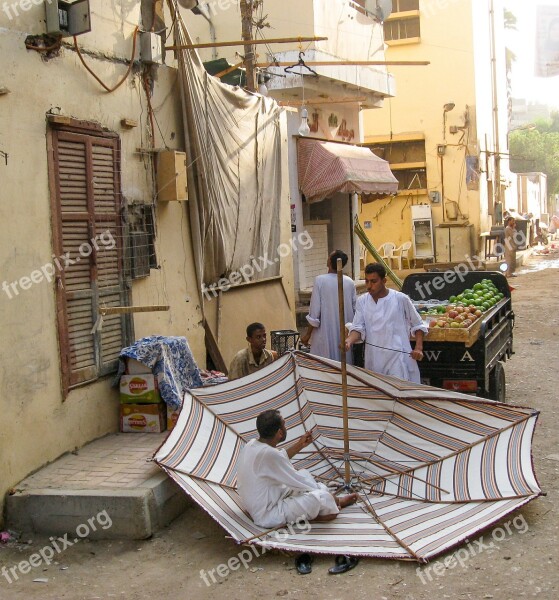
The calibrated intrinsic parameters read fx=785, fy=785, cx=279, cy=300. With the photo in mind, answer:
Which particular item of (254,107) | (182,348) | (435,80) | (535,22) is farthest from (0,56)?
(535,22)

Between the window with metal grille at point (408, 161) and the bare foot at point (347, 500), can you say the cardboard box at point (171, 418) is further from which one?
the window with metal grille at point (408, 161)

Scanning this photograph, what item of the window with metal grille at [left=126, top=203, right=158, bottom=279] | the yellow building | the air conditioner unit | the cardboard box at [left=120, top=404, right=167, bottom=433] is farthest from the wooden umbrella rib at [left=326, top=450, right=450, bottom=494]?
the yellow building

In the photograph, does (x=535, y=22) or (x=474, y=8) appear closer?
(x=474, y=8)

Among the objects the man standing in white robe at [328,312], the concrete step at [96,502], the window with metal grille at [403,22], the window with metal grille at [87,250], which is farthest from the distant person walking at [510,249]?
the concrete step at [96,502]

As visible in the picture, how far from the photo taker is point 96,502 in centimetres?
529

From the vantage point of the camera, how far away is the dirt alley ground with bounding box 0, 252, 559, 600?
14.4 ft

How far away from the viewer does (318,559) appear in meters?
4.76

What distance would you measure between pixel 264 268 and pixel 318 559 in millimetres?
5860

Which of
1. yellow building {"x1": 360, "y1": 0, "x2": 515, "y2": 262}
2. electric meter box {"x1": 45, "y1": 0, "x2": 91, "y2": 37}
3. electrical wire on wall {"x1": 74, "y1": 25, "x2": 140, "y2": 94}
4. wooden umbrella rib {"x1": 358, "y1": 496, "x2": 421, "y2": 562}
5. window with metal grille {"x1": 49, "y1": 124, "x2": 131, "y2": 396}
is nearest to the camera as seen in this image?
wooden umbrella rib {"x1": 358, "y1": 496, "x2": 421, "y2": 562}

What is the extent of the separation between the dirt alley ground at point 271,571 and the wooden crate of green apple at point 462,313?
1657mm

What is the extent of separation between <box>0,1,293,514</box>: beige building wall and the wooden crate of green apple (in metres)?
2.70

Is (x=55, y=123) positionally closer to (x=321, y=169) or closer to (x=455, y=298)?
(x=455, y=298)

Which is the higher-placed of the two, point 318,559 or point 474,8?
point 474,8

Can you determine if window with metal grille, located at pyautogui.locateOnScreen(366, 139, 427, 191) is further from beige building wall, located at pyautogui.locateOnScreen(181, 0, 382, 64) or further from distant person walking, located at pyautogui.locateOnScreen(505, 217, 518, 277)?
beige building wall, located at pyautogui.locateOnScreen(181, 0, 382, 64)
